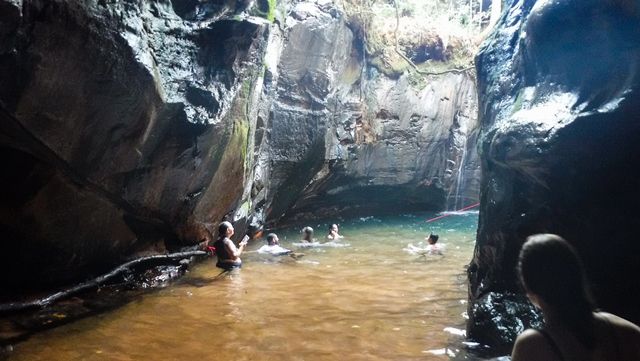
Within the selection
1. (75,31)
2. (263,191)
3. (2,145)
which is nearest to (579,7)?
(75,31)

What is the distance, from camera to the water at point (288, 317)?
4668mm

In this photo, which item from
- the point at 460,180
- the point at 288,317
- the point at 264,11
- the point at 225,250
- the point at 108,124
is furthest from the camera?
the point at 460,180

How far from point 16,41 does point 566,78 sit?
5.38 meters

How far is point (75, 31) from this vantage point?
Result: 15.7ft

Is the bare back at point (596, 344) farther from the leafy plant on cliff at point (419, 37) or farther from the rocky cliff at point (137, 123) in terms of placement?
the leafy plant on cliff at point (419, 37)

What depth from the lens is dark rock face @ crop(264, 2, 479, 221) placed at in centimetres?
1377

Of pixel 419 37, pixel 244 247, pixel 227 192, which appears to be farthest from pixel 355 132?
pixel 227 192

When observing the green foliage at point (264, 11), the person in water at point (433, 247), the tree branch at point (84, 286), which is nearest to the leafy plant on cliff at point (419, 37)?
the green foliage at point (264, 11)

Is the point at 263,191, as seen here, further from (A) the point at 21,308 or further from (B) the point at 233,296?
(A) the point at 21,308

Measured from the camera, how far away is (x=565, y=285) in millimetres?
1850

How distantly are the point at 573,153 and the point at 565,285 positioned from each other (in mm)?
2241

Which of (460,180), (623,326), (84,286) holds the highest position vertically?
(460,180)

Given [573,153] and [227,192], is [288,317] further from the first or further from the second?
[227,192]

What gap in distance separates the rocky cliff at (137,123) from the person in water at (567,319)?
4.82 metres
